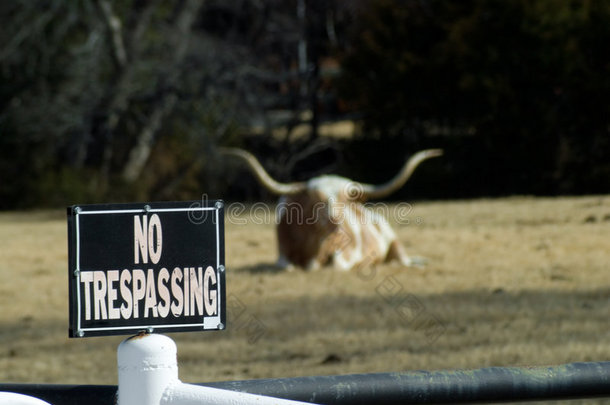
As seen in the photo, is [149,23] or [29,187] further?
[149,23]

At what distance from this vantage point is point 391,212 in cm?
1584

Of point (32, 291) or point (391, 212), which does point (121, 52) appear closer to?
point (391, 212)


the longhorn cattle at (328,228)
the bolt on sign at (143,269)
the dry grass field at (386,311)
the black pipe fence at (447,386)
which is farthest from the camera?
the longhorn cattle at (328,228)

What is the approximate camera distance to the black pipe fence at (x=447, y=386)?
6.11ft

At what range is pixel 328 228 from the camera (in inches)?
374

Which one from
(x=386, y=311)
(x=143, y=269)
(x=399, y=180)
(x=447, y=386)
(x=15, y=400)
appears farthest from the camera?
(x=399, y=180)

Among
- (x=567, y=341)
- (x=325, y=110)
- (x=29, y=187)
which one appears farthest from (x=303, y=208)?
(x=325, y=110)

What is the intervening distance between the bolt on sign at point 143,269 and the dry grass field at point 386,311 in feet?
12.7

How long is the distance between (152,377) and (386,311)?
19.8ft

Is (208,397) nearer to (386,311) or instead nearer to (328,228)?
(386,311)

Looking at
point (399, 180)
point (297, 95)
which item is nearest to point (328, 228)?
point (399, 180)

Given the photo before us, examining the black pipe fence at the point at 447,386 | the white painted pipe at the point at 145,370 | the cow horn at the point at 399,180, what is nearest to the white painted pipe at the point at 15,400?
the white painted pipe at the point at 145,370

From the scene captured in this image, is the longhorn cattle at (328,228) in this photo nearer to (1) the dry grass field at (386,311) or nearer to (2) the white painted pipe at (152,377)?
(1) the dry grass field at (386,311)

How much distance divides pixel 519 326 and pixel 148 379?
5.42 m
